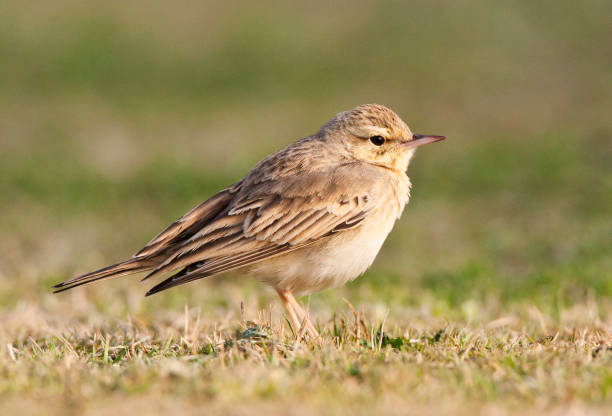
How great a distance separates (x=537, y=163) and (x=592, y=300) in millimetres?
6245

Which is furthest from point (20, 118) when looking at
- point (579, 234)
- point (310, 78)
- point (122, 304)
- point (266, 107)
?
point (579, 234)

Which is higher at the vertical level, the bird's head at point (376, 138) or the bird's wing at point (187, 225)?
the bird's head at point (376, 138)

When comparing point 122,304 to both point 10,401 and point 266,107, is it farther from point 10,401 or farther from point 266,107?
point 266,107

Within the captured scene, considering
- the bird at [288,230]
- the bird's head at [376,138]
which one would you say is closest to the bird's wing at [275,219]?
the bird at [288,230]

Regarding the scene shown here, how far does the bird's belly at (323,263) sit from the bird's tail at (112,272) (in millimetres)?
793

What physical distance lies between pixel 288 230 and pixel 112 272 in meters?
1.28

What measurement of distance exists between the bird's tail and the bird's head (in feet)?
6.15

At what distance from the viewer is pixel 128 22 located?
22.4m

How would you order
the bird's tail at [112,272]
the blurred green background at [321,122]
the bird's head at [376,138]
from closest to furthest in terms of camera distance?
the bird's tail at [112,272], the bird's head at [376,138], the blurred green background at [321,122]

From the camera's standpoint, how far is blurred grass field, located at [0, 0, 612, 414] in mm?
4301

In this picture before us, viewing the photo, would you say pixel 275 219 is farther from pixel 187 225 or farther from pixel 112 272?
pixel 112 272

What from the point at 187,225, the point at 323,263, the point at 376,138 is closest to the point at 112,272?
the point at 187,225

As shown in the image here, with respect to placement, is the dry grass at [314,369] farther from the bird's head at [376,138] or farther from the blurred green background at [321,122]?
the blurred green background at [321,122]

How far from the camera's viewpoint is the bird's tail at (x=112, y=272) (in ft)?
19.1
